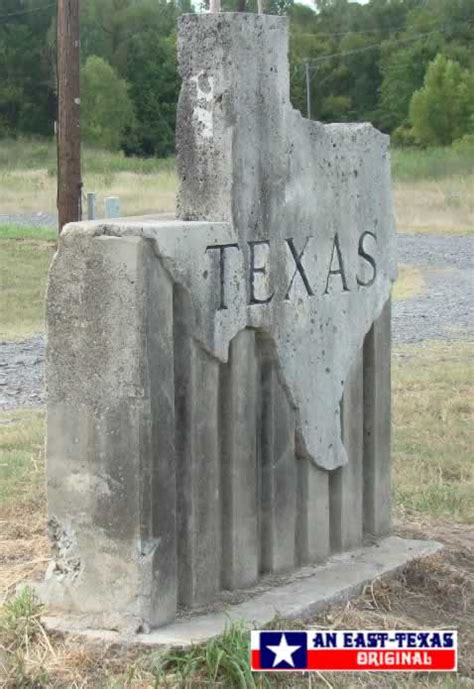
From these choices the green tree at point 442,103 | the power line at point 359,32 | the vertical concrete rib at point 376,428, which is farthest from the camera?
the power line at point 359,32

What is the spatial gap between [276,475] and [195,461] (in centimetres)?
58

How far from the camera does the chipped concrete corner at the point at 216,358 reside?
5.31m

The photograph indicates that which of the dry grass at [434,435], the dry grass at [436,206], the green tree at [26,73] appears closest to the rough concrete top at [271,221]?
the dry grass at [434,435]

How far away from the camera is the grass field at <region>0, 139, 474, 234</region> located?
28.2 m

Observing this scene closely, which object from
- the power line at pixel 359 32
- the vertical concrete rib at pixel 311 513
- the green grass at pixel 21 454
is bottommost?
the green grass at pixel 21 454

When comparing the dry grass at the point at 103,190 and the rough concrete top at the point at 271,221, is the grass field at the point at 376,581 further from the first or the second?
the dry grass at the point at 103,190

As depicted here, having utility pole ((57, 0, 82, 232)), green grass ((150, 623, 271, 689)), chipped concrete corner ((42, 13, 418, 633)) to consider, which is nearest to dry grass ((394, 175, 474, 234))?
utility pole ((57, 0, 82, 232))

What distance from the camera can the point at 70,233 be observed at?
17.6 feet

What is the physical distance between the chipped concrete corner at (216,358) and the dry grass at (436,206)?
19.8 meters

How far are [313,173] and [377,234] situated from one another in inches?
23.8

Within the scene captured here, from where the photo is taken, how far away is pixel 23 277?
19.5 meters

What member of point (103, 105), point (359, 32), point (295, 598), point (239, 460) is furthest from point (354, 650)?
point (359, 32)

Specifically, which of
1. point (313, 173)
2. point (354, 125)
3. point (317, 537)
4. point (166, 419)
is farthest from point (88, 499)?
point (354, 125)

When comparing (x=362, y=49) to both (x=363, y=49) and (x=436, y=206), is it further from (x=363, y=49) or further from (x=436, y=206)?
(x=436, y=206)
